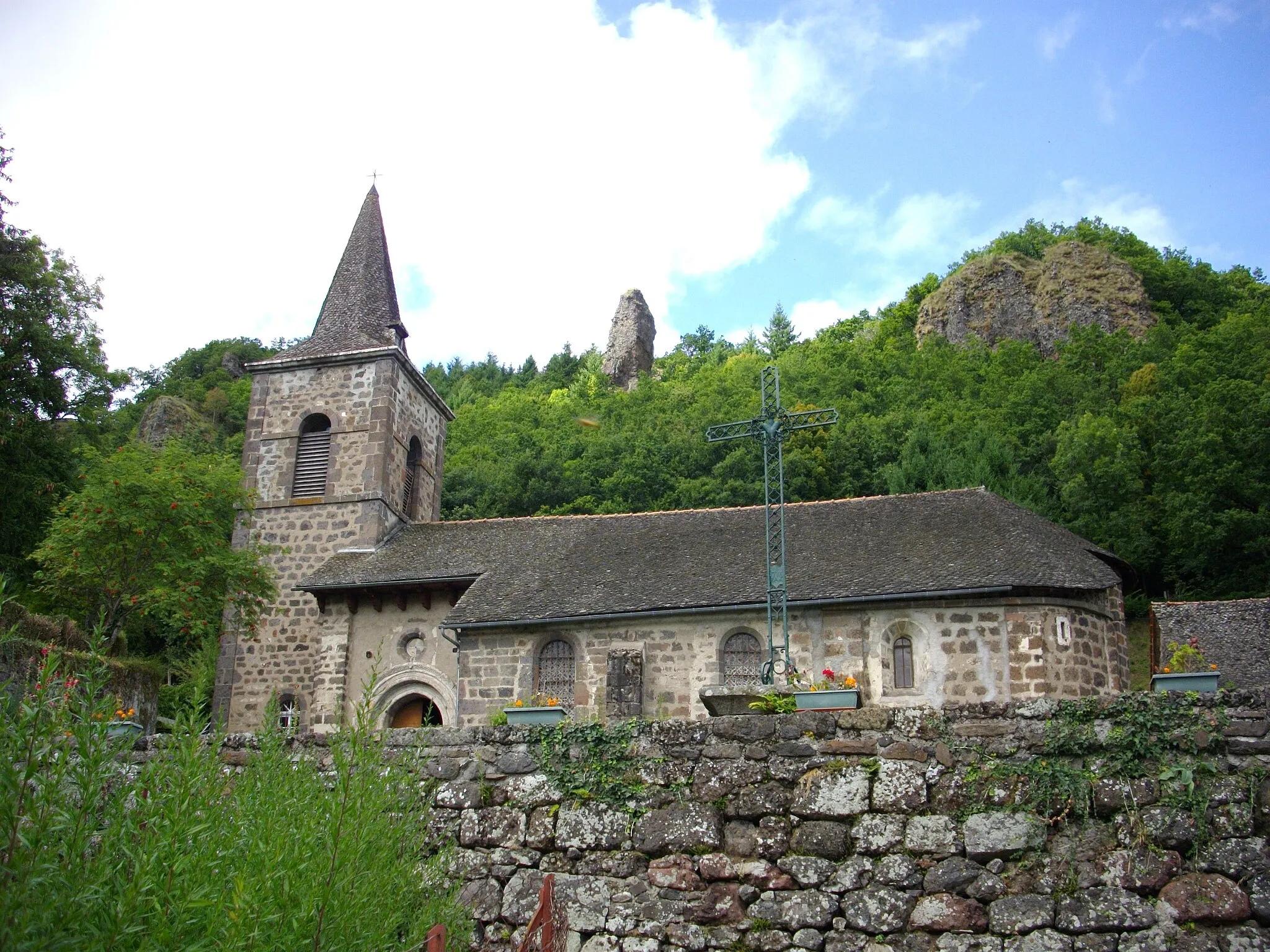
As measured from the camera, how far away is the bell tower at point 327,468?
22.0m

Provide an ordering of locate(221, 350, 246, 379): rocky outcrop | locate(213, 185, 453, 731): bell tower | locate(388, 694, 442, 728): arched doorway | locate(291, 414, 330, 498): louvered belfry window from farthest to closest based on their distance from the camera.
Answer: locate(221, 350, 246, 379): rocky outcrop < locate(291, 414, 330, 498): louvered belfry window < locate(213, 185, 453, 731): bell tower < locate(388, 694, 442, 728): arched doorway

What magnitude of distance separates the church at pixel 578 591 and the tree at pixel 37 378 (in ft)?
15.0

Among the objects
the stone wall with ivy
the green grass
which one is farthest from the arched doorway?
the green grass

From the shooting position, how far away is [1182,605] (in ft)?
86.6

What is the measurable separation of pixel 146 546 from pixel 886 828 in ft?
51.0

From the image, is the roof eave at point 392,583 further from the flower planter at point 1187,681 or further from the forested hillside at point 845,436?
the flower planter at point 1187,681

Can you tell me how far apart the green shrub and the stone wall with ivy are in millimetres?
1341

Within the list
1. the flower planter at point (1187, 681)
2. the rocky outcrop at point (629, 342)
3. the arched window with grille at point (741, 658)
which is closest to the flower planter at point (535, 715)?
the flower planter at point (1187, 681)

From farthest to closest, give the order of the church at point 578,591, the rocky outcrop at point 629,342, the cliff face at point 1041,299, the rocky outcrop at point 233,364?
the rocky outcrop at point 629,342 → the rocky outcrop at point 233,364 → the cliff face at point 1041,299 → the church at point 578,591

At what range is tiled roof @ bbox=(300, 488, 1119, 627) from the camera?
17281mm

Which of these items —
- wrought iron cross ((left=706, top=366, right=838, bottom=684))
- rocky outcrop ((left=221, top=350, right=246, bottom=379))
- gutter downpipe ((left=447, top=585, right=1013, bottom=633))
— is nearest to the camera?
wrought iron cross ((left=706, top=366, right=838, bottom=684))

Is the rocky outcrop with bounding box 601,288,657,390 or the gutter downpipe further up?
the rocky outcrop with bounding box 601,288,657,390

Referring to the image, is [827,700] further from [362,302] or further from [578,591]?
[362,302]

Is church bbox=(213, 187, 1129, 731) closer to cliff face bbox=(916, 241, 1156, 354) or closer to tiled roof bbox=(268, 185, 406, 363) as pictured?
tiled roof bbox=(268, 185, 406, 363)
